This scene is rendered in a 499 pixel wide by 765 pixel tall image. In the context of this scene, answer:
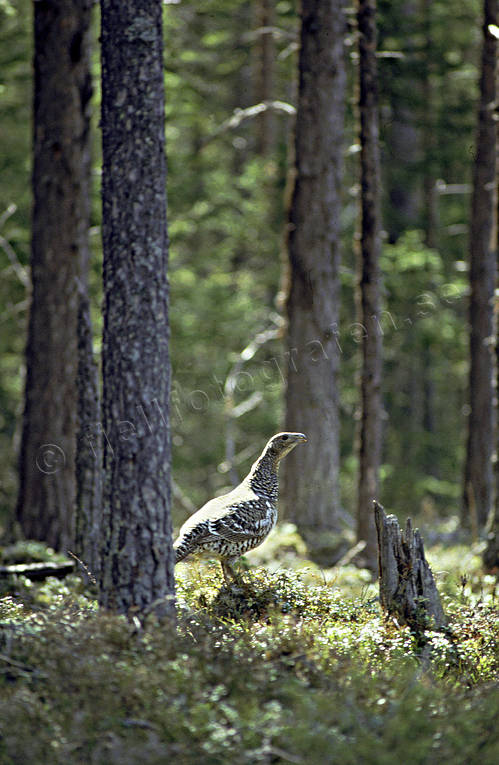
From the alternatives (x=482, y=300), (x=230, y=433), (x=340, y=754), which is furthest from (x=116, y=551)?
(x=482, y=300)

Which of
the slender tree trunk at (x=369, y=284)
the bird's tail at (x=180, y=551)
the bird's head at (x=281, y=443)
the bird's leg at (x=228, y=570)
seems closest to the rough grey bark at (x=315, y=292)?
the slender tree trunk at (x=369, y=284)

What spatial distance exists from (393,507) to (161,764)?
17.8 meters

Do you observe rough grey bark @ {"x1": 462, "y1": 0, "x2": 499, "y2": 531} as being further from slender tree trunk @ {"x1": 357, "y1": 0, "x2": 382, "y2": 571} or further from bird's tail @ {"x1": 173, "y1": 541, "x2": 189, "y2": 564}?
bird's tail @ {"x1": 173, "y1": 541, "x2": 189, "y2": 564}

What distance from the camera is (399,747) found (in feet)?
15.2

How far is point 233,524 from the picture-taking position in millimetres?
7324

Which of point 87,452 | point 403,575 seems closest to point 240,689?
point 403,575

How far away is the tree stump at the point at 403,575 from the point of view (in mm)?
7262

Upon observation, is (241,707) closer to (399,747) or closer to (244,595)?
(399,747)

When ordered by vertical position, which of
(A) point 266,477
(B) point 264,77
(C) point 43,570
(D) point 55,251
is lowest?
(C) point 43,570

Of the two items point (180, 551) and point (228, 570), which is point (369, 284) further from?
point (180, 551)

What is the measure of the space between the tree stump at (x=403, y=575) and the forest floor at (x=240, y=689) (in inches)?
7.7

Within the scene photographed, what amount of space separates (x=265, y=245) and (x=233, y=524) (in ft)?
44.5

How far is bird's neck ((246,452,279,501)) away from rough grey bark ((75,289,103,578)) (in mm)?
2263

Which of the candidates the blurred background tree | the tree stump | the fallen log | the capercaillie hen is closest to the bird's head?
the capercaillie hen
